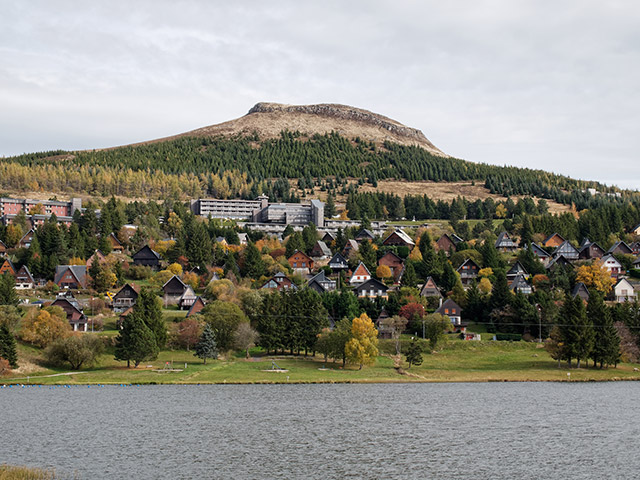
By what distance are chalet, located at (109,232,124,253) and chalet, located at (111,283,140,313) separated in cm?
3691

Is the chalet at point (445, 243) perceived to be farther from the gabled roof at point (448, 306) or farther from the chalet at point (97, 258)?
the chalet at point (97, 258)

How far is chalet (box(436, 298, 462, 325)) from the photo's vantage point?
98.2 m

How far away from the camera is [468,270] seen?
408 ft

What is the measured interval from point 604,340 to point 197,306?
55.3 metres

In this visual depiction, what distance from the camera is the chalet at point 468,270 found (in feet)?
406

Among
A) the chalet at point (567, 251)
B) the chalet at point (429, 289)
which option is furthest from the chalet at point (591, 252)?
the chalet at point (429, 289)

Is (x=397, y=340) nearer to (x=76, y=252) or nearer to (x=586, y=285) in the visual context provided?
(x=586, y=285)

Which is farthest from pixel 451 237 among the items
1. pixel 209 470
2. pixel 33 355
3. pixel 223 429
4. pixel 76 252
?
pixel 209 470

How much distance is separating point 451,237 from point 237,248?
50550mm

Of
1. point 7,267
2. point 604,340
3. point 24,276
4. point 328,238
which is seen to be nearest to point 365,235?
point 328,238

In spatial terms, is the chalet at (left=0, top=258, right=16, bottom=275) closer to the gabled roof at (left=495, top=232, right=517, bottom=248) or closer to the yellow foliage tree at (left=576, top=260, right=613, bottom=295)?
the yellow foliage tree at (left=576, top=260, right=613, bottom=295)

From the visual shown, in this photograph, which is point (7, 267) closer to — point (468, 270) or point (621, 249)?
point (468, 270)

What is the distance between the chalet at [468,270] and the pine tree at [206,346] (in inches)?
2228

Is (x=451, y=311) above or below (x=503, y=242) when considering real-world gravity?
below
